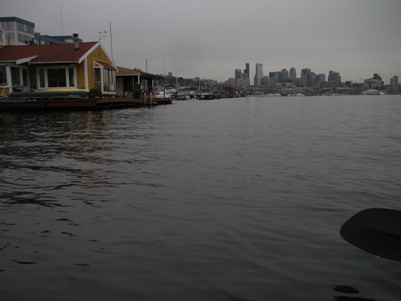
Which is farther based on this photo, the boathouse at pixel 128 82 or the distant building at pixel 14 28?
the distant building at pixel 14 28

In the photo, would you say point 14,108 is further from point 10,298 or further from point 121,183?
point 10,298

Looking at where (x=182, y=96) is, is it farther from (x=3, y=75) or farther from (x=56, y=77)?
(x=3, y=75)

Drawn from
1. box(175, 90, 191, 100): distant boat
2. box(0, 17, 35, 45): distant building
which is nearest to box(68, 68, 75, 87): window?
box(0, 17, 35, 45): distant building

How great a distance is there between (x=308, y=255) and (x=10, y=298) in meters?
3.24

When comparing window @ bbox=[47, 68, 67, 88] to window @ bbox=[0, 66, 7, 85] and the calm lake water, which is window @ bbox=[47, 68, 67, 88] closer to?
window @ bbox=[0, 66, 7, 85]

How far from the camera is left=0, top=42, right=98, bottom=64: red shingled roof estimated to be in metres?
40.9

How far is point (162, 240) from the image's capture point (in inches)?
201

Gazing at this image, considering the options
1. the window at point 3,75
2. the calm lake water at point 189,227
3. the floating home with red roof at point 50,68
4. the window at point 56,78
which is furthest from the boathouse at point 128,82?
the calm lake water at point 189,227

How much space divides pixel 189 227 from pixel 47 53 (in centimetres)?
4306

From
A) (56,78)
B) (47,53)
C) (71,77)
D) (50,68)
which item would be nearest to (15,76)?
(50,68)

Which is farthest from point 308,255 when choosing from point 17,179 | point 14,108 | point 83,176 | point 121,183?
point 14,108

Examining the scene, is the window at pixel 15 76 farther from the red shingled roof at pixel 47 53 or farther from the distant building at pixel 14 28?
the distant building at pixel 14 28

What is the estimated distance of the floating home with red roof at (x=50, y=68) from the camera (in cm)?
4009

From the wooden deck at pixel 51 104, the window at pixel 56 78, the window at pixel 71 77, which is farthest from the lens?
the window at pixel 71 77
